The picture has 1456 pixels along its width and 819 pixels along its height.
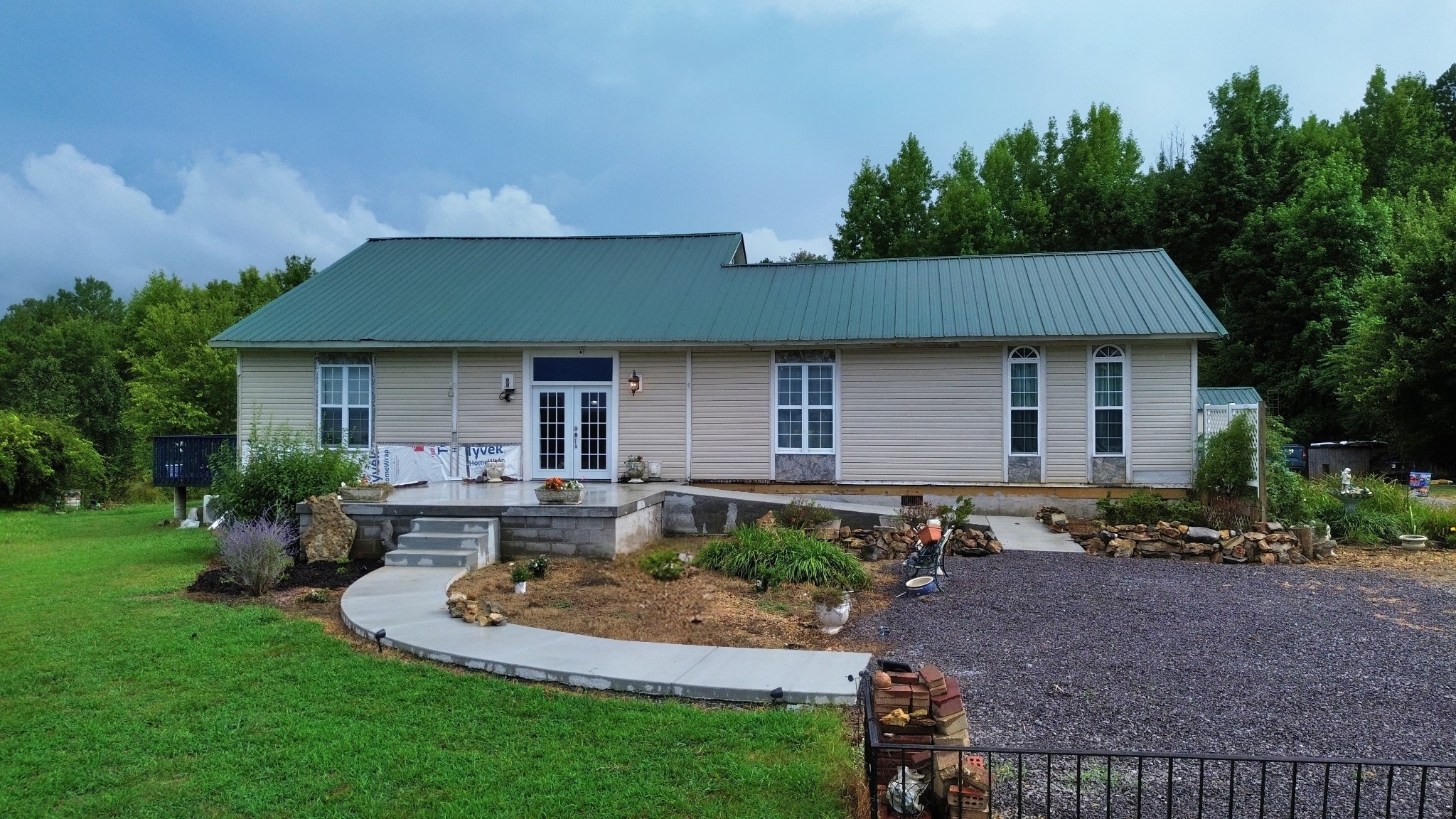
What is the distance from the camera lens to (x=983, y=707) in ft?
17.2

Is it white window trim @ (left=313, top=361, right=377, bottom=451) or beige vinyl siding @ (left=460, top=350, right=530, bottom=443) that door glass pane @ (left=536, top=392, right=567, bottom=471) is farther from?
white window trim @ (left=313, top=361, right=377, bottom=451)

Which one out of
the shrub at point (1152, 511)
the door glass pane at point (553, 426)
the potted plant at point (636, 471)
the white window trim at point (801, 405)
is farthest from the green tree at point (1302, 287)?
the door glass pane at point (553, 426)

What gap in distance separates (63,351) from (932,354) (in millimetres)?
52667

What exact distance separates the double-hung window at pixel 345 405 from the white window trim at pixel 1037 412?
11.6 m

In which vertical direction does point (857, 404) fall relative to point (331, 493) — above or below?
above

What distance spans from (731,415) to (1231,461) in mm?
8007

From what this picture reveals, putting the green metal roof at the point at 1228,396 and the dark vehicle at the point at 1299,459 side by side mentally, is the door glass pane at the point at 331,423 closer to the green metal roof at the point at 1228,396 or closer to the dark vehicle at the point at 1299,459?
the green metal roof at the point at 1228,396

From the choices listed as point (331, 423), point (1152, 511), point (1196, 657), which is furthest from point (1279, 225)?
point (331, 423)

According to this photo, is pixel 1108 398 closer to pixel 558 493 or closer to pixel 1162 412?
pixel 1162 412

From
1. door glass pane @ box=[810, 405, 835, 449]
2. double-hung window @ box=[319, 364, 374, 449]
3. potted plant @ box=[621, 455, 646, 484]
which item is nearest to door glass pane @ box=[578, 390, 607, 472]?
potted plant @ box=[621, 455, 646, 484]

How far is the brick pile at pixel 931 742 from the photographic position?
3.54m

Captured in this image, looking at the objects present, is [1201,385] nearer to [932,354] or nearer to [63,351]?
[932,354]

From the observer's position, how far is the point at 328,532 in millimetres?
11008

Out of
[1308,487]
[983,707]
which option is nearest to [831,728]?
[983,707]
